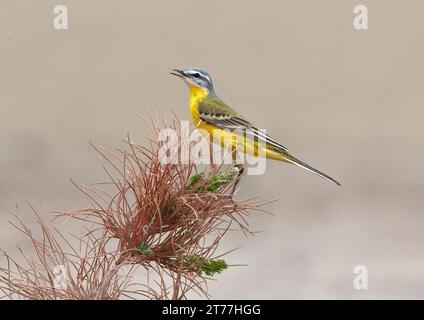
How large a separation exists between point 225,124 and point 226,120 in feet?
0.13

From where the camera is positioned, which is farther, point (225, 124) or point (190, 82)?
point (225, 124)

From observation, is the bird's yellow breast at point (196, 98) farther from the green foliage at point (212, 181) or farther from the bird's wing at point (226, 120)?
the green foliage at point (212, 181)

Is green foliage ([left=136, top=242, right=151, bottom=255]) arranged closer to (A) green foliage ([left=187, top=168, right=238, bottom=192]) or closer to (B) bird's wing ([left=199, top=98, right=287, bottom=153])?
(A) green foliage ([left=187, top=168, right=238, bottom=192])

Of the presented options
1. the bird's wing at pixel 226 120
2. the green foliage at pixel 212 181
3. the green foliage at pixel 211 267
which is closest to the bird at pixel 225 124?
the bird's wing at pixel 226 120

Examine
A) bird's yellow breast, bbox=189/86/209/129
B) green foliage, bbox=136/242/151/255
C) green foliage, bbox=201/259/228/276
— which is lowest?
green foliage, bbox=201/259/228/276

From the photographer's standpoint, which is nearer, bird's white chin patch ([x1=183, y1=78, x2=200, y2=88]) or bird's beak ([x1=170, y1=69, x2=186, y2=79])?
bird's beak ([x1=170, y1=69, x2=186, y2=79])

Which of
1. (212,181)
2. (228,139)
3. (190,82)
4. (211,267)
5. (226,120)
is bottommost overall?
(211,267)

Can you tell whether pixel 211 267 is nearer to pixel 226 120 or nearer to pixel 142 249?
pixel 142 249

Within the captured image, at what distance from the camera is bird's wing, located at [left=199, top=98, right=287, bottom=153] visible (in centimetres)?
351

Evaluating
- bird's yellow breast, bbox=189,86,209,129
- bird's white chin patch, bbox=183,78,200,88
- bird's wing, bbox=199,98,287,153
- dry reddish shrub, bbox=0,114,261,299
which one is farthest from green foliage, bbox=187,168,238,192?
bird's yellow breast, bbox=189,86,209,129

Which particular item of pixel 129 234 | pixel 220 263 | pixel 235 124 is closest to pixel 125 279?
pixel 129 234

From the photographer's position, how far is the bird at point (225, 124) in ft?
11.1

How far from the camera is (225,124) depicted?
359 cm

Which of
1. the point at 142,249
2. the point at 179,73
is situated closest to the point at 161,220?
the point at 142,249
